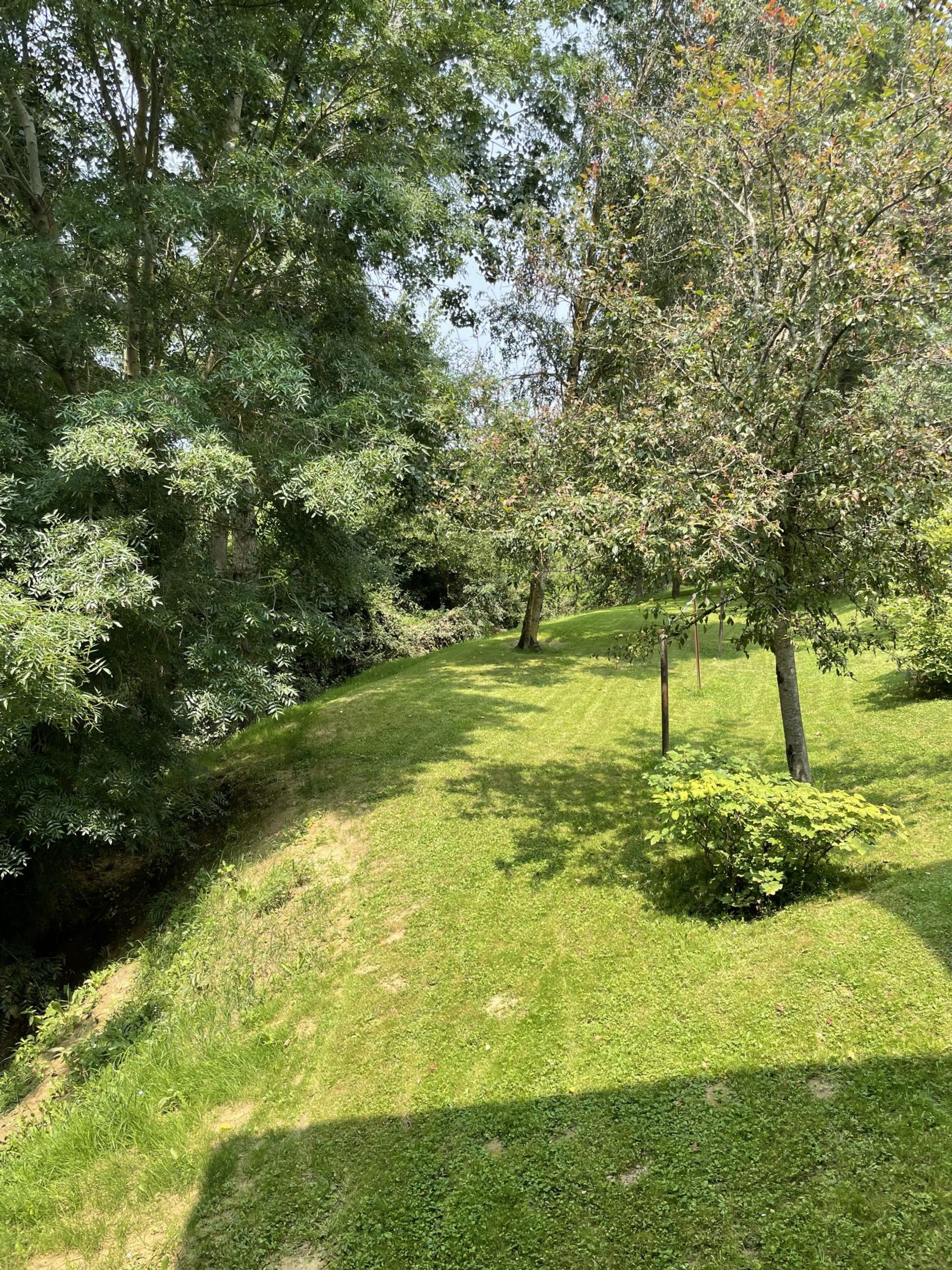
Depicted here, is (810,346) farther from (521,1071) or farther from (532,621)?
(532,621)

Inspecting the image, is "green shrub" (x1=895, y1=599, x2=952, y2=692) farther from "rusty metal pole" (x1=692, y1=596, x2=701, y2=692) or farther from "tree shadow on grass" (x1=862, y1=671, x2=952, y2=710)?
"rusty metal pole" (x1=692, y1=596, x2=701, y2=692)

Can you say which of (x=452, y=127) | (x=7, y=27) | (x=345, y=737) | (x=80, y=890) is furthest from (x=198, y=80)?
(x=80, y=890)

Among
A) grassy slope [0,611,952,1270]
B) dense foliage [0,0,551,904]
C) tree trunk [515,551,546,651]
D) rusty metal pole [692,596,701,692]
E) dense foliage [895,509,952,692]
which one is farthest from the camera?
tree trunk [515,551,546,651]

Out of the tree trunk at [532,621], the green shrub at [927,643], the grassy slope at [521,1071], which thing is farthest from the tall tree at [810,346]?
the tree trunk at [532,621]

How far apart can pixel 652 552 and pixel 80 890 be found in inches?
310

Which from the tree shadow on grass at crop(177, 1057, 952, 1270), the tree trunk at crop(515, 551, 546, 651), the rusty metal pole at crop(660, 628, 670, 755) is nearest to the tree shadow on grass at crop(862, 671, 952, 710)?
the rusty metal pole at crop(660, 628, 670, 755)

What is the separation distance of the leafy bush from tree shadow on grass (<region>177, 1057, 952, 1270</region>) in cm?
154

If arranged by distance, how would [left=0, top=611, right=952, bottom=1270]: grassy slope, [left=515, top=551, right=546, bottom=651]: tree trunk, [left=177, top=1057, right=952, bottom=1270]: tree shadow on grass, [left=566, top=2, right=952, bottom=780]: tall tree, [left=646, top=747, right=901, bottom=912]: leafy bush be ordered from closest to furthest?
[left=177, top=1057, right=952, bottom=1270]: tree shadow on grass
[left=0, top=611, right=952, bottom=1270]: grassy slope
[left=646, top=747, right=901, bottom=912]: leafy bush
[left=566, top=2, right=952, bottom=780]: tall tree
[left=515, top=551, right=546, bottom=651]: tree trunk

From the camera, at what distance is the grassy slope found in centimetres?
292

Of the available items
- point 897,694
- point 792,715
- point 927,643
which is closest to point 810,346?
point 792,715

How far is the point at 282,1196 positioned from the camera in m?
3.51

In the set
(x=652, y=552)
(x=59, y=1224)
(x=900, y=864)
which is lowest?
(x=59, y=1224)

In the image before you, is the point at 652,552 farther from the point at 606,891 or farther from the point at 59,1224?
the point at 59,1224

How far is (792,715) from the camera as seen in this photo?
19.7 ft
